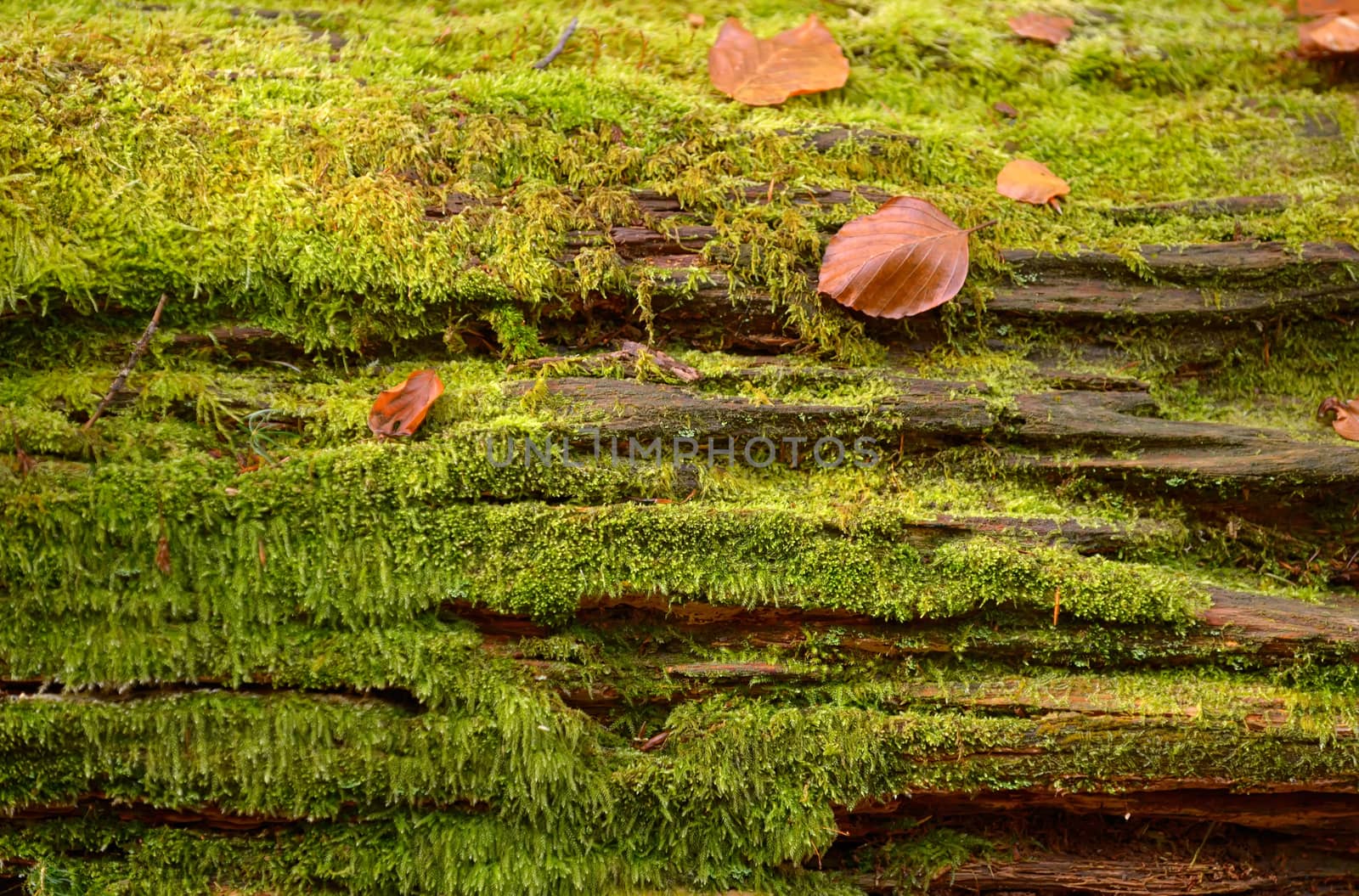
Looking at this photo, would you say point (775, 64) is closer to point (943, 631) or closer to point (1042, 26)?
point (1042, 26)

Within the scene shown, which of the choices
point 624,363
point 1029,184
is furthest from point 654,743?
point 1029,184

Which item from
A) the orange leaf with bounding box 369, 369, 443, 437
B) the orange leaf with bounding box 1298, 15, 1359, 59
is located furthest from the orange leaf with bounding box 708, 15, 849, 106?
the orange leaf with bounding box 1298, 15, 1359, 59

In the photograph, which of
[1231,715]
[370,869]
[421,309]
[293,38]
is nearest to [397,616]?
[370,869]

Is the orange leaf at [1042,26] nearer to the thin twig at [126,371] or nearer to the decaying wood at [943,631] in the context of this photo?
the decaying wood at [943,631]

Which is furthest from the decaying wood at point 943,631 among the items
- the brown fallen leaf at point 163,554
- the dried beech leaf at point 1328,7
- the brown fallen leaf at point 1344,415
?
the dried beech leaf at point 1328,7

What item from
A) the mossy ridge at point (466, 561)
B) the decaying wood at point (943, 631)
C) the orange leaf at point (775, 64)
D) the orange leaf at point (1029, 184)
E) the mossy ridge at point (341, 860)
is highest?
the orange leaf at point (775, 64)

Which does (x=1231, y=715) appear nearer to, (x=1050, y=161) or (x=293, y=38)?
(x=1050, y=161)

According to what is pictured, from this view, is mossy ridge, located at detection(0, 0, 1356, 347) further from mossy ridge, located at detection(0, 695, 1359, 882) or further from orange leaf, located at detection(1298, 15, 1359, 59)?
mossy ridge, located at detection(0, 695, 1359, 882)
